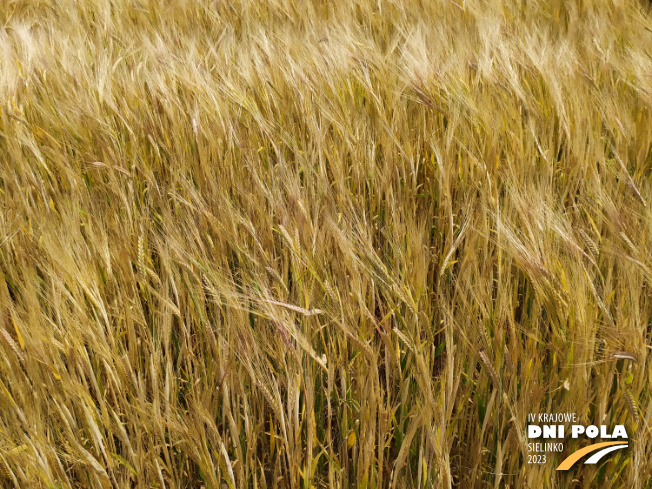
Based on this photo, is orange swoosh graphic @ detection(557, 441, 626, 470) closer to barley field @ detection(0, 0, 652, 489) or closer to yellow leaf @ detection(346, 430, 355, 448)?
barley field @ detection(0, 0, 652, 489)

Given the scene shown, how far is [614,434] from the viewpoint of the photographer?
0.60 meters

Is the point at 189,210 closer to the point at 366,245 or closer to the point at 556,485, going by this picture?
the point at 366,245

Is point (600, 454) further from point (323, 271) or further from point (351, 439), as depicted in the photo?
point (323, 271)

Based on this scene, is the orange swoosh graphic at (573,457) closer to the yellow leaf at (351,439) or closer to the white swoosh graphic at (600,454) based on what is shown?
the white swoosh graphic at (600,454)

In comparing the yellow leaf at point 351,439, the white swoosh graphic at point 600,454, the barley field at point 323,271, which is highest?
the barley field at point 323,271

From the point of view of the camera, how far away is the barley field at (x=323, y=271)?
23.2 inches

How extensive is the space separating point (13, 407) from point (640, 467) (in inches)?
28.1

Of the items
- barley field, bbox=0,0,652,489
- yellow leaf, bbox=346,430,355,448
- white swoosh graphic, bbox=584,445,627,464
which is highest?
barley field, bbox=0,0,652,489

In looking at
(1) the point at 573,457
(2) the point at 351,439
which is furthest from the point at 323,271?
(1) the point at 573,457

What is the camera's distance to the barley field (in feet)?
1.93

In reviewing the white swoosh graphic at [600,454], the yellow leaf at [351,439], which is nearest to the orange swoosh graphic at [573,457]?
the white swoosh graphic at [600,454]

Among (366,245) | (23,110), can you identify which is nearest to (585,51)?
(366,245)

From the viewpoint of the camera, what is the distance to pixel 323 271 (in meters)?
0.70

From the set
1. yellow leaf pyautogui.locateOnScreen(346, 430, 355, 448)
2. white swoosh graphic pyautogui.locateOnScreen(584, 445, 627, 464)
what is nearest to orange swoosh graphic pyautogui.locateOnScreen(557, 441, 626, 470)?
white swoosh graphic pyautogui.locateOnScreen(584, 445, 627, 464)
